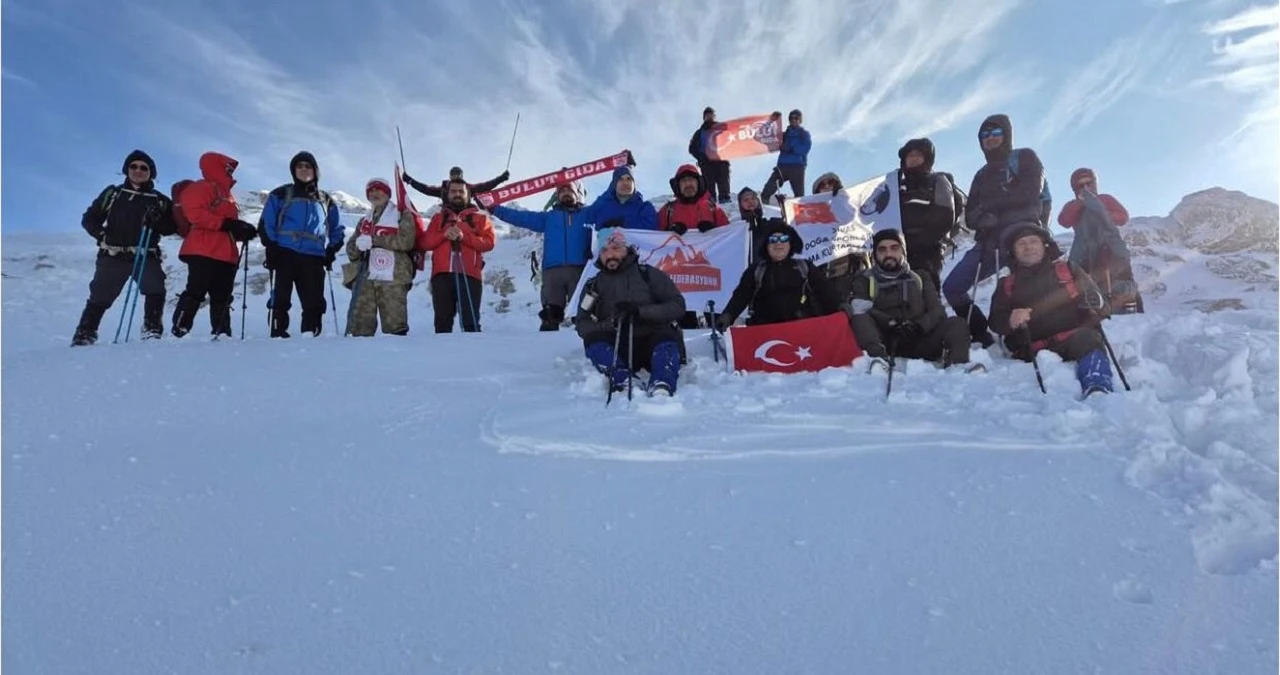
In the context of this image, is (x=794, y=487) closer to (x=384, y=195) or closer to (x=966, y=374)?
Answer: (x=966, y=374)

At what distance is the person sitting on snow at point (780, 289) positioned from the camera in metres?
6.27

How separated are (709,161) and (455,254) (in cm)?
742

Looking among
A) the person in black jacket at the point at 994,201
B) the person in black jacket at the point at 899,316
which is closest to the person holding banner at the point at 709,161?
the person in black jacket at the point at 994,201

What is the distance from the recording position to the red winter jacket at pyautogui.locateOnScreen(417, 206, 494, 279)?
7.37 meters

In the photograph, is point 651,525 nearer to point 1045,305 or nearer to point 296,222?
point 1045,305

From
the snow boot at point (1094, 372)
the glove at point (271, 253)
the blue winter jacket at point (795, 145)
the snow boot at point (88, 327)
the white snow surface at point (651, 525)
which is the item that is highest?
the blue winter jacket at point (795, 145)

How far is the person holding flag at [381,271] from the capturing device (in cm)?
713

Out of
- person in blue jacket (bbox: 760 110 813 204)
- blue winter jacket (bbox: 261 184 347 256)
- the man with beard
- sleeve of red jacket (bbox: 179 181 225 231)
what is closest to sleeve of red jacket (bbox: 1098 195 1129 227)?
the man with beard

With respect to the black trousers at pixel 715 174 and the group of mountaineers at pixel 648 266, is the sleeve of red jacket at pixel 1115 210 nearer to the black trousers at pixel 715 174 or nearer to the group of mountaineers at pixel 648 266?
the group of mountaineers at pixel 648 266

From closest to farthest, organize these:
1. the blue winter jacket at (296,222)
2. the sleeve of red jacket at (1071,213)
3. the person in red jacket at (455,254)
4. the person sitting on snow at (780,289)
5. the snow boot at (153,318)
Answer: the person sitting on snow at (780,289)
the snow boot at (153,318)
the blue winter jacket at (296,222)
the sleeve of red jacket at (1071,213)
the person in red jacket at (455,254)

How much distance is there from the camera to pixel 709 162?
13.5 metres

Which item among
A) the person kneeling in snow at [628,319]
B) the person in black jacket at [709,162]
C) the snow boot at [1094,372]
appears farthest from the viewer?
the person in black jacket at [709,162]

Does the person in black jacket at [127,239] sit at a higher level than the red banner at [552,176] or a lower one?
lower

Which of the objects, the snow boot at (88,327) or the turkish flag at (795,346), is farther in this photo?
the snow boot at (88,327)
